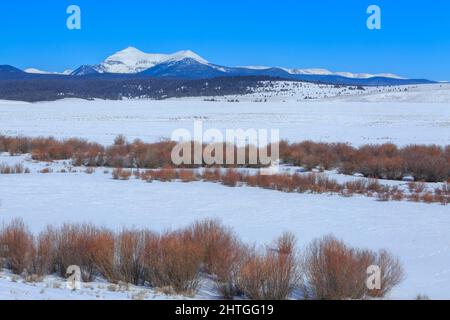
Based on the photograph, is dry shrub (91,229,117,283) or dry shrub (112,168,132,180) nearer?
dry shrub (91,229,117,283)

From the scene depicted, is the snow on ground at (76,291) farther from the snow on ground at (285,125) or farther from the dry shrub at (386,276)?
the snow on ground at (285,125)

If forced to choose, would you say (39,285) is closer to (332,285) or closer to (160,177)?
(332,285)

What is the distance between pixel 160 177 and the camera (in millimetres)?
18734

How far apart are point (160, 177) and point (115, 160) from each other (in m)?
5.04

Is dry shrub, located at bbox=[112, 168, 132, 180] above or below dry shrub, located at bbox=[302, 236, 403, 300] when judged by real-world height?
above

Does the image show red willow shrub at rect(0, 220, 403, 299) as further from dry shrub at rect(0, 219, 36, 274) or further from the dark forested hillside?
the dark forested hillside

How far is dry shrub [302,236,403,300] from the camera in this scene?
7.51 m

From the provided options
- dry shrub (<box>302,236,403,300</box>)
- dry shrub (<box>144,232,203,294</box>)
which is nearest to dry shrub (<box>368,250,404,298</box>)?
dry shrub (<box>302,236,403,300</box>)

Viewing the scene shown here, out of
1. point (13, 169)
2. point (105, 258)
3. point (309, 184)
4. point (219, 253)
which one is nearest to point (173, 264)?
point (219, 253)

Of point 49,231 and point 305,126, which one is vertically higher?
point 305,126

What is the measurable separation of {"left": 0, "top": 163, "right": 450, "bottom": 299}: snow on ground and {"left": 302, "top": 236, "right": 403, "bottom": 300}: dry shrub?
304 mm

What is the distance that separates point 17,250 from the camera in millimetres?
8234
